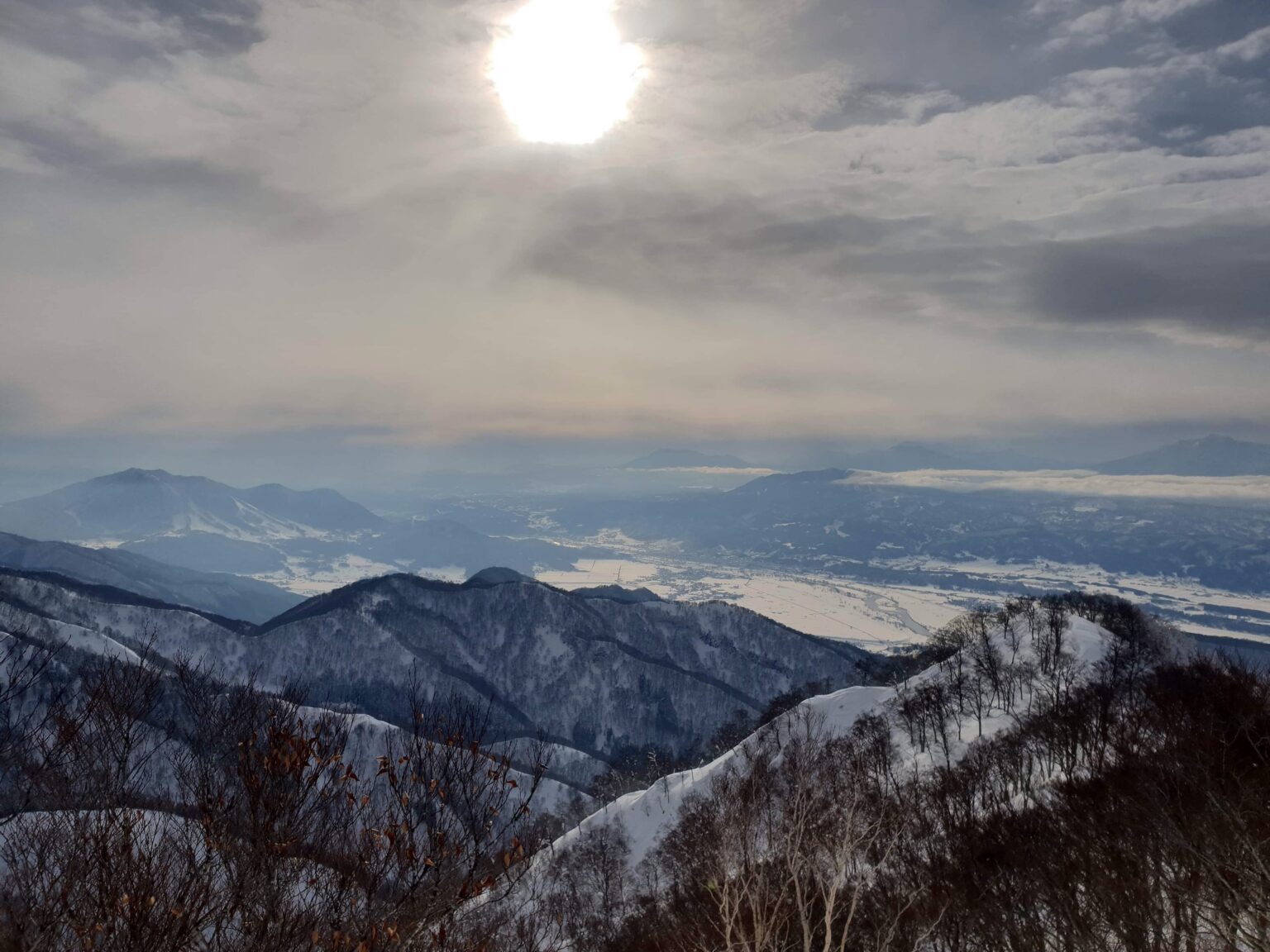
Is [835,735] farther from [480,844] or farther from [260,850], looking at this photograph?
[260,850]

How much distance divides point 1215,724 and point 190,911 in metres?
39.1

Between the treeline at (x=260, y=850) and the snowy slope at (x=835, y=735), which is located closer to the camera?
the treeline at (x=260, y=850)

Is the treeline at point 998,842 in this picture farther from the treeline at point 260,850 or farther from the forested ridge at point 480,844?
the treeline at point 260,850

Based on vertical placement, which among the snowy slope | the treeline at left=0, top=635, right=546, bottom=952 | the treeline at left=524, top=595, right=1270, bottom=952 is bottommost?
the snowy slope

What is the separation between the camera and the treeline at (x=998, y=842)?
621 inches

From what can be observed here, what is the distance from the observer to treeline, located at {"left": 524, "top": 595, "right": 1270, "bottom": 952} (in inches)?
621

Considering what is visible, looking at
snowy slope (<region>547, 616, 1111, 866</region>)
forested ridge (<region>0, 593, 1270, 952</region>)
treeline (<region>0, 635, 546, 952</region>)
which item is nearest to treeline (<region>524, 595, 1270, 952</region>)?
forested ridge (<region>0, 593, 1270, 952</region>)

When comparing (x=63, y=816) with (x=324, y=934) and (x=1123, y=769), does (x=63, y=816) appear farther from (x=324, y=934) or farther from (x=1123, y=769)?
(x=1123, y=769)

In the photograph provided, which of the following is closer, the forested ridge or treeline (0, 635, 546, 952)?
treeline (0, 635, 546, 952)

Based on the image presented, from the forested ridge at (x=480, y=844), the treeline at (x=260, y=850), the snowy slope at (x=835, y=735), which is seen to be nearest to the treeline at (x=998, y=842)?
the forested ridge at (x=480, y=844)

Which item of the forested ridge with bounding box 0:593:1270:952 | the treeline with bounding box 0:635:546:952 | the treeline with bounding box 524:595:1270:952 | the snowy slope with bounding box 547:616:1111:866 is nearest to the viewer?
the treeline with bounding box 0:635:546:952

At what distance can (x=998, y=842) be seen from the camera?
28781mm

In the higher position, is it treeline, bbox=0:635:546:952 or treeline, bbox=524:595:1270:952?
treeline, bbox=0:635:546:952

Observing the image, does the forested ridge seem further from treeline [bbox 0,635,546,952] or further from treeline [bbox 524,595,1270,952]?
treeline [bbox 524,595,1270,952]
